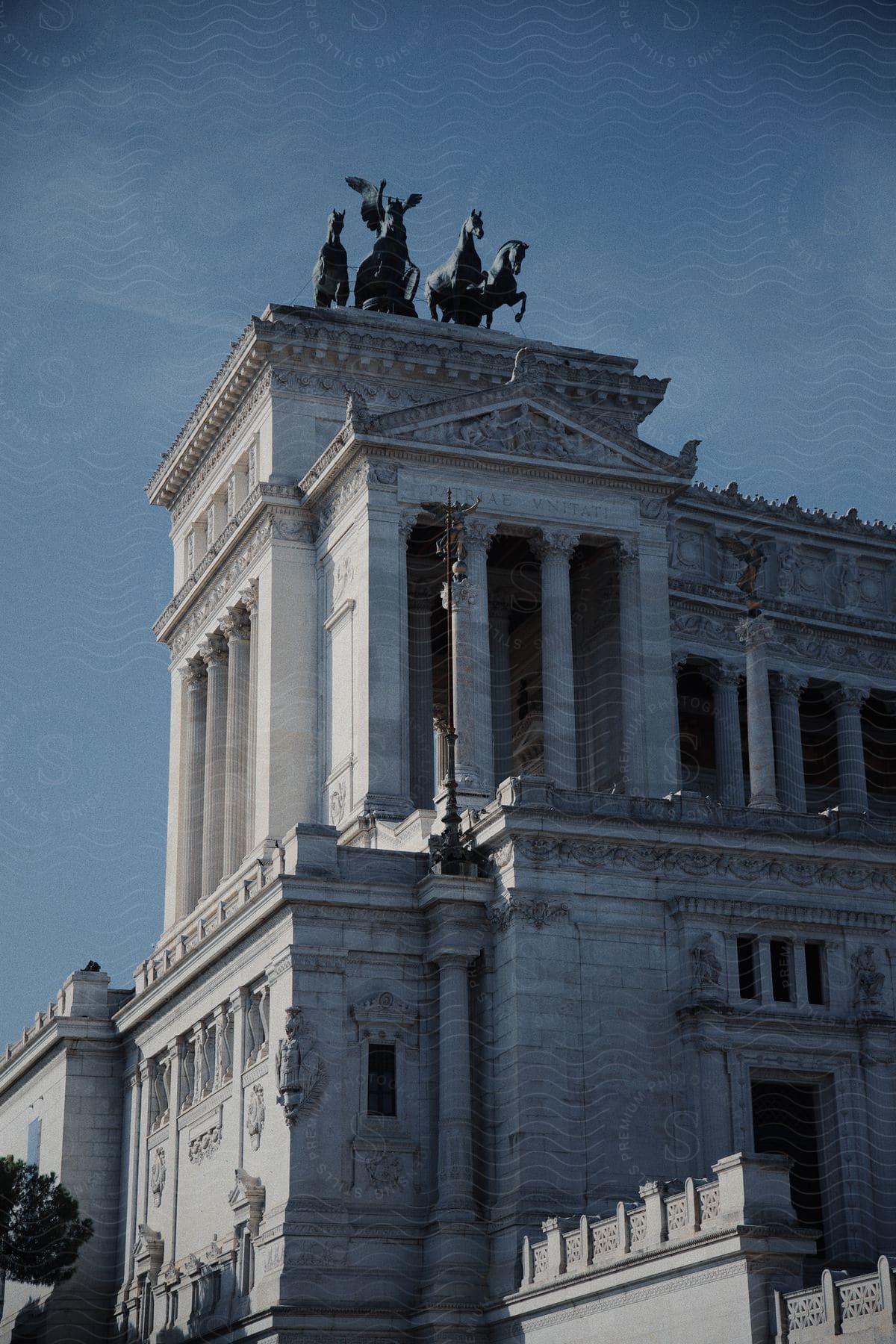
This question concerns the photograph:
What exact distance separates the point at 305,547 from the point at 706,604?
1740 cm

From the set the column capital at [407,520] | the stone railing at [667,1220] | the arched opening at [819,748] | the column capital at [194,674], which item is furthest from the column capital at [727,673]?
the stone railing at [667,1220]

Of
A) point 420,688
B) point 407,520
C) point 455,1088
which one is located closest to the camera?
point 455,1088

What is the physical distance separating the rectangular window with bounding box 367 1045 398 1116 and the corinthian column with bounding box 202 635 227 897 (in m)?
27.6

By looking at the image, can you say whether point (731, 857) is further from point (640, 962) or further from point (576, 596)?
point (576, 596)

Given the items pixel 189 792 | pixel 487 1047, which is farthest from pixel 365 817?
pixel 189 792

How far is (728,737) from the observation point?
90.4m

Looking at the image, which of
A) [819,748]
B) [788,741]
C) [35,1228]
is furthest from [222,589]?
[35,1228]

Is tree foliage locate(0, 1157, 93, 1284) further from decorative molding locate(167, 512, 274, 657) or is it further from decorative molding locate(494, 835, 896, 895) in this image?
decorative molding locate(167, 512, 274, 657)

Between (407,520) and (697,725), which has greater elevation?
(697,725)

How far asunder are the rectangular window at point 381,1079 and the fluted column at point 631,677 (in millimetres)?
19943

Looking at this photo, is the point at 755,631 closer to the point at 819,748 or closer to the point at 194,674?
the point at 819,748

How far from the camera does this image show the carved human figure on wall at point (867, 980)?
61625mm

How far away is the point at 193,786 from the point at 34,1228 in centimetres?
2832

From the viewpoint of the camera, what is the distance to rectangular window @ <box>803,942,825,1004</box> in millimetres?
61875
